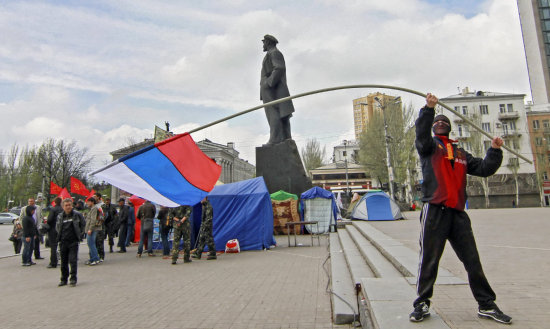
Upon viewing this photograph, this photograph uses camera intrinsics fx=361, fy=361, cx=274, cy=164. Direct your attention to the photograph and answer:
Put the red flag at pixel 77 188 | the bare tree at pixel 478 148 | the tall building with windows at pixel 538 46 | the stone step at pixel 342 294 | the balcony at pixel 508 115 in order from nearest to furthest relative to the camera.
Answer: the stone step at pixel 342 294
the red flag at pixel 77 188
the bare tree at pixel 478 148
the balcony at pixel 508 115
the tall building with windows at pixel 538 46

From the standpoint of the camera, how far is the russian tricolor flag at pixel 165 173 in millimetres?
6129

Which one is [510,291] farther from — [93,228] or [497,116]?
[497,116]

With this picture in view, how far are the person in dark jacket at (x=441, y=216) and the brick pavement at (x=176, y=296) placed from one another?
1.50 meters

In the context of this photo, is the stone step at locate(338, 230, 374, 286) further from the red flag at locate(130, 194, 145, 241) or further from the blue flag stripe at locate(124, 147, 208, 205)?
the red flag at locate(130, 194, 145, 241)

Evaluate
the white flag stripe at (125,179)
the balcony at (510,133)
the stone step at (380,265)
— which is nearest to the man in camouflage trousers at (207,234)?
the white flag stripe at (125,179)

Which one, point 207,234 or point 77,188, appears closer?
point 207,234

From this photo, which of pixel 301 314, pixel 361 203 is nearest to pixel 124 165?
pixel 301 314

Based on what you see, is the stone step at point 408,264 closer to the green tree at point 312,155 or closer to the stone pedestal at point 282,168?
the stone pedestal at point 282,168

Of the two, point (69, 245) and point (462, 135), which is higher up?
point (462, 135)

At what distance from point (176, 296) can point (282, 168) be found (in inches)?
434

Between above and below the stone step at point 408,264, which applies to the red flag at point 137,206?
above

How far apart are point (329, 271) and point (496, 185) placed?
167 ft

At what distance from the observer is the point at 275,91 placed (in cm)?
1694

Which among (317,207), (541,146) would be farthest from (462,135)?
(317,207)
